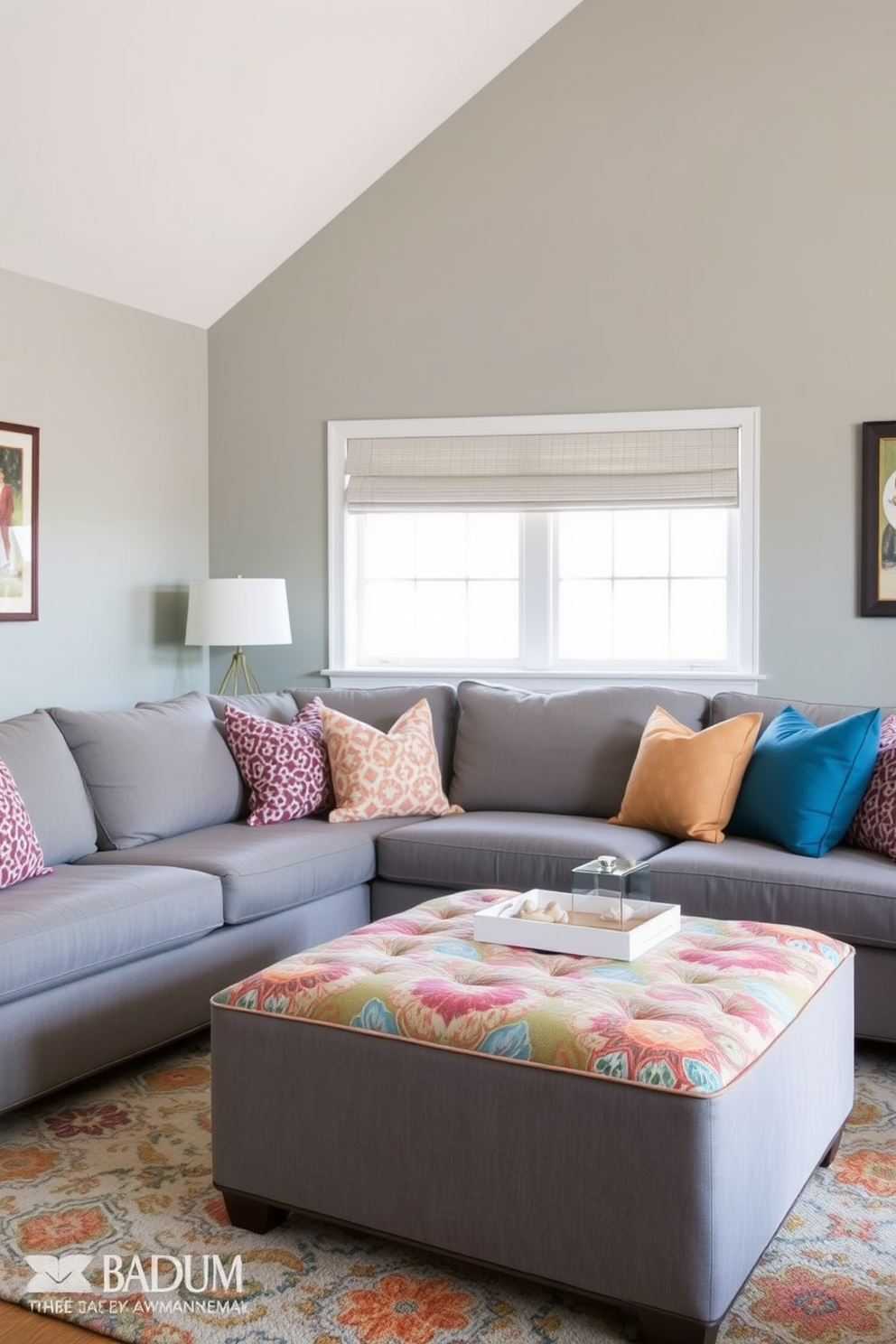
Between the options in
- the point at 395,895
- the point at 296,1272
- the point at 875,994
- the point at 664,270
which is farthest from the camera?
the point at 664,270

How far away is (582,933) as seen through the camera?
8.71 ft

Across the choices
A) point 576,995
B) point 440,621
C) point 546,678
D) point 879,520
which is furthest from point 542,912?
point 440,621

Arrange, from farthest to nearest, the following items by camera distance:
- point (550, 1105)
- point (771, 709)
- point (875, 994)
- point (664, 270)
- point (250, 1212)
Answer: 1. point (664, 270)
2. point (771, 709)
3. point (875, 994)
4. point (250, 1212)
5. point (550, 1105)

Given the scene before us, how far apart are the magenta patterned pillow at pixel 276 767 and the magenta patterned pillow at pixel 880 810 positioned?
1.76 meters

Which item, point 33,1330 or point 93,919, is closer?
point 33,1330

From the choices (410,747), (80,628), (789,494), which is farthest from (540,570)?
(80,628)

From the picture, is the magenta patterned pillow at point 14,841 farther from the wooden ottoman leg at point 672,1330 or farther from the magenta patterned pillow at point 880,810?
the magenta patterned pillow at point 880,810

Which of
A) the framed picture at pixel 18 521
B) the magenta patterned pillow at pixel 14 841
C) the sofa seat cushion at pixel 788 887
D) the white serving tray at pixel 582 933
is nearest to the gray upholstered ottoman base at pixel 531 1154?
the white serving tray at pixel 582 933

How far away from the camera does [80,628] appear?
5.30 meters

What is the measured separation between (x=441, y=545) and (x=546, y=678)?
795 mm

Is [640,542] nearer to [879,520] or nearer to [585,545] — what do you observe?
[585,545]

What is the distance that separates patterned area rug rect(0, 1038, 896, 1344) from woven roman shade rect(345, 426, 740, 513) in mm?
3172

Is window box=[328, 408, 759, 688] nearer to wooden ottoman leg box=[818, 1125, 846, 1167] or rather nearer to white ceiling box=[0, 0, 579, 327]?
white ceiling box=[0, 0, 579, 327]

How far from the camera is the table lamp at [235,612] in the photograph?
544 cm
